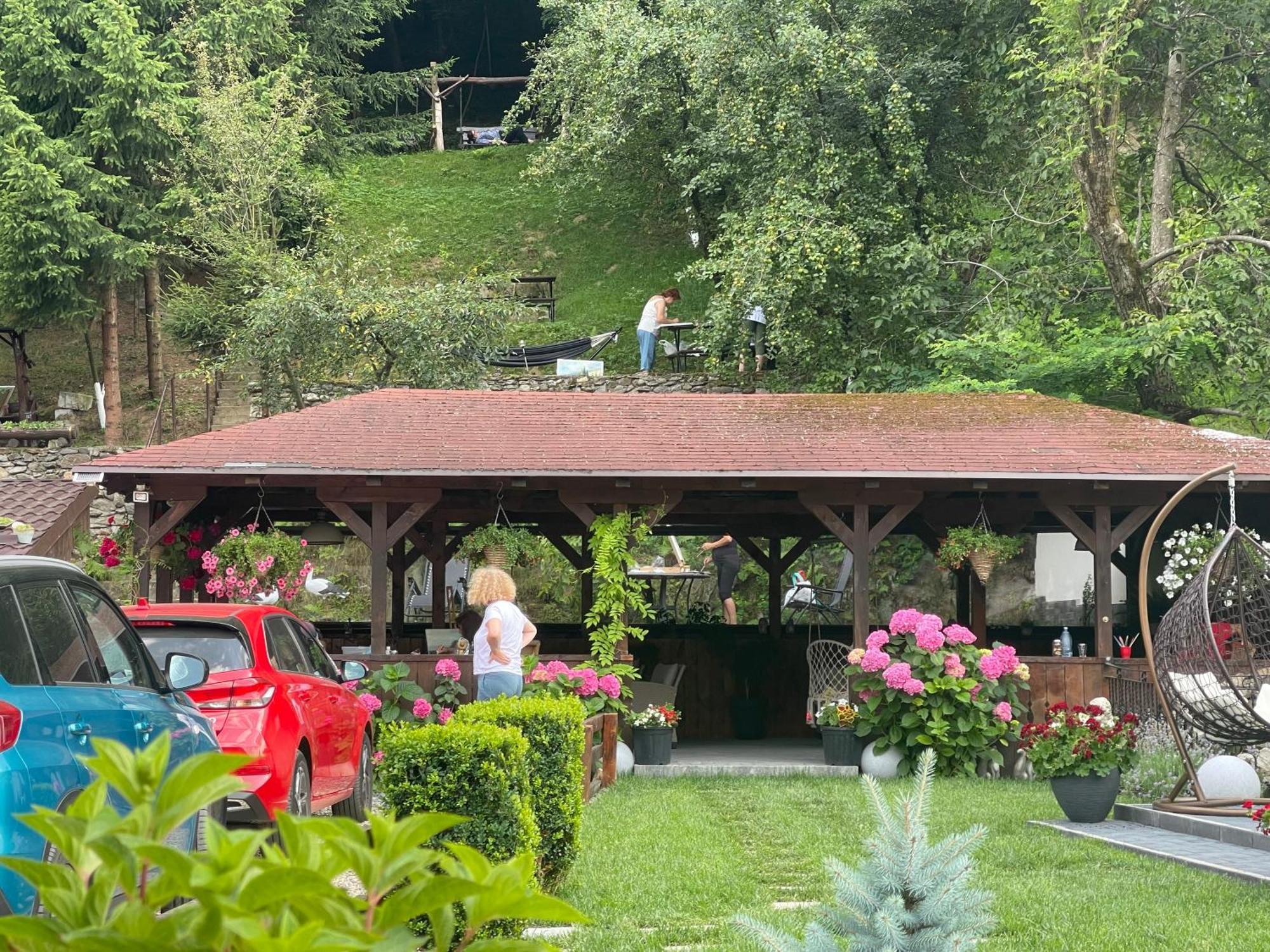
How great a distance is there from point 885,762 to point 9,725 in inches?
390

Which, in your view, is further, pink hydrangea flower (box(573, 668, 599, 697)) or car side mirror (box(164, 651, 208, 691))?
pink hydrangea flower (box(573, 668, 599, 697))

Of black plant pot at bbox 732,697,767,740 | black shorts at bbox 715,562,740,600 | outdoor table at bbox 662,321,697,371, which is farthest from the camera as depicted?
outdoor table at bbox 662,321,697,371

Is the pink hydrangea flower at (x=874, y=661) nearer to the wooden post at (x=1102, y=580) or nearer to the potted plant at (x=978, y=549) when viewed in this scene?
the potted plant at (x=978, y=549)

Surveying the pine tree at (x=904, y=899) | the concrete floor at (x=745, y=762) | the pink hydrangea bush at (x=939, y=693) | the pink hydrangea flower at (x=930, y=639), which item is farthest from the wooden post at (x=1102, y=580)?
the pine tree at (x=904, y=899)

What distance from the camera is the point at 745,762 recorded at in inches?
557

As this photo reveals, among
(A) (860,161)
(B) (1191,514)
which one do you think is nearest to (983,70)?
(A) (860,161)

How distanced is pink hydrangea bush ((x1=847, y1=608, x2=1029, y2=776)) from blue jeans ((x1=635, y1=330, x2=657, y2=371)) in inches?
599

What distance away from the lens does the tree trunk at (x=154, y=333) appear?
2958cm

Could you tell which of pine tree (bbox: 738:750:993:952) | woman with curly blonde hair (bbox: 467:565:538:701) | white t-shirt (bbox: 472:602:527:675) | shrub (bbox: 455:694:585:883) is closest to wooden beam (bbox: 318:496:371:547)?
woman with curly blonde hair (bbox: 467:565:538:701)

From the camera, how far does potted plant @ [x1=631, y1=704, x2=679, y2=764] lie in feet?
44.4

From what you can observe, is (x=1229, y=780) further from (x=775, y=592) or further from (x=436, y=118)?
(x=436, y=118)

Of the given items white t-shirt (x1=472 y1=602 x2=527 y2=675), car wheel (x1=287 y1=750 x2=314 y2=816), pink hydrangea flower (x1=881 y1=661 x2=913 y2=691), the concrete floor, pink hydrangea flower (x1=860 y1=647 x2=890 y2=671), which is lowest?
the concrete floor

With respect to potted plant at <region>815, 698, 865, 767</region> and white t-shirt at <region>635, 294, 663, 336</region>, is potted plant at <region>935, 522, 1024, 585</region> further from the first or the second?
white t-shirt at <region>635, 294, 663, 336</region>

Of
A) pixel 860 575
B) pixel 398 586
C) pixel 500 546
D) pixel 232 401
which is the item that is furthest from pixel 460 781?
pixel 232 401
